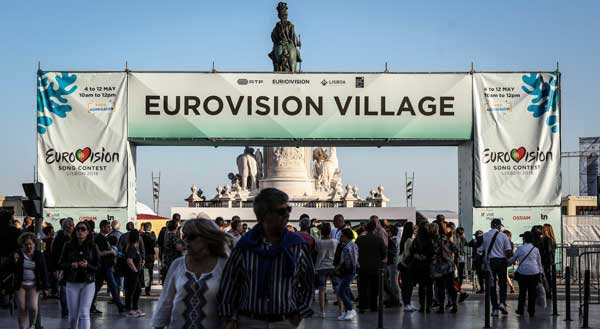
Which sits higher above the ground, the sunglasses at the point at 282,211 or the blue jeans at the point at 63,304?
the sunglasses at the point at 282,211

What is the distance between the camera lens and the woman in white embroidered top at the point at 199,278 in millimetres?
6500

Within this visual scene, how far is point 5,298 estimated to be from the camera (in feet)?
59.6

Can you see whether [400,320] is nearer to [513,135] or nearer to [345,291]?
[345,291]

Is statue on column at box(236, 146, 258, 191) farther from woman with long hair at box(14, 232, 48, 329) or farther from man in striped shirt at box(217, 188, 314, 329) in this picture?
man in striped shirt at box(217, 188, 314, 329)

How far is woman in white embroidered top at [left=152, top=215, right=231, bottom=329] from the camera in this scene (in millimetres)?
6500

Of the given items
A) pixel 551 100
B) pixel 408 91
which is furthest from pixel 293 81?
pixel 551 100

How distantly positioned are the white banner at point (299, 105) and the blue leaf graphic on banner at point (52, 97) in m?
1.45

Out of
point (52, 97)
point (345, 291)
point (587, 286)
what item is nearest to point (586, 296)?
point (587, 286)

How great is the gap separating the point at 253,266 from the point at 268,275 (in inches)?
4.2

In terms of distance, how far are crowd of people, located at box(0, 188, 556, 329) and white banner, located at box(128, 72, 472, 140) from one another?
8.84 feet

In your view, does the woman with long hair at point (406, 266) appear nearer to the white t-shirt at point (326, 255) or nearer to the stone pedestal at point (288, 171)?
the white t-shirt at point (326, 255)

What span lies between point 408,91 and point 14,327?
11512mm

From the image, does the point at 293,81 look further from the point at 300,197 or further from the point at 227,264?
the point at 300,197

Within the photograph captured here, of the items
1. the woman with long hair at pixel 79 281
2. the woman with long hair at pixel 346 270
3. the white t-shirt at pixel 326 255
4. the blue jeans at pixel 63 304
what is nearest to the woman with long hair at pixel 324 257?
the white t-shirt at pixel 326 255
